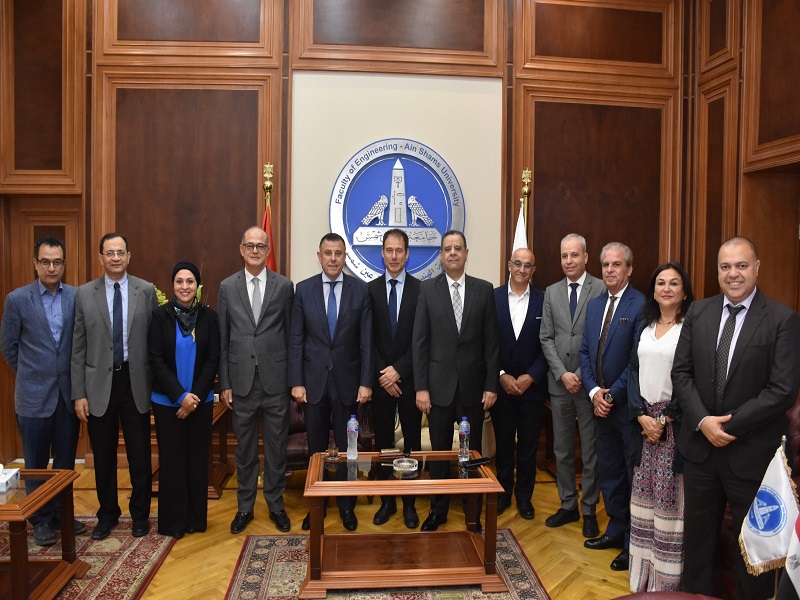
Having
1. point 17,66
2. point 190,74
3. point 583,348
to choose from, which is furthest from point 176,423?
point 17,66

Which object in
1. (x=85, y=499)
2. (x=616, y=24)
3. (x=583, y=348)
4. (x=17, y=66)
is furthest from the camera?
(x=616, y=24)

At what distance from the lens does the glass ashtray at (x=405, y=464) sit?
317cm

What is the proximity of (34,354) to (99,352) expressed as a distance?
1.20 ft

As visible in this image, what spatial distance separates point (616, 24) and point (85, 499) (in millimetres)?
5325

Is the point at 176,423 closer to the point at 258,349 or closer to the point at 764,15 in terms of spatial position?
the point at 258,349

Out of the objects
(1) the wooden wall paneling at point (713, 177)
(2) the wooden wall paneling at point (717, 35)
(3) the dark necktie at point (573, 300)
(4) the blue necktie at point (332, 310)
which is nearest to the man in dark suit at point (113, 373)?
(4) the blue necktie at point (332, 310)

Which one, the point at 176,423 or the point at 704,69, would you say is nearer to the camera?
the point at 176,423

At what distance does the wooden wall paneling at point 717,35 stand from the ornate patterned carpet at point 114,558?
4.99 meters

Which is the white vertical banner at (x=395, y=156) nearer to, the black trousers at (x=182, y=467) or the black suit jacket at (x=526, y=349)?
the black suit jacket at (x=526, y=349)

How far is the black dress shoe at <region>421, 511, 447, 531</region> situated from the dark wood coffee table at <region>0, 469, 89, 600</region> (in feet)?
5.83

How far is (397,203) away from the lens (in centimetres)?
499

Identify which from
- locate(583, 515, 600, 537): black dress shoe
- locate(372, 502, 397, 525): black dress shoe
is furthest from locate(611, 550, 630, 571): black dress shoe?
locate(372, 502, 397, 525): black dress shoe

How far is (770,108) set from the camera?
4309mm

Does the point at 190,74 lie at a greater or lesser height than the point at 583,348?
greater
